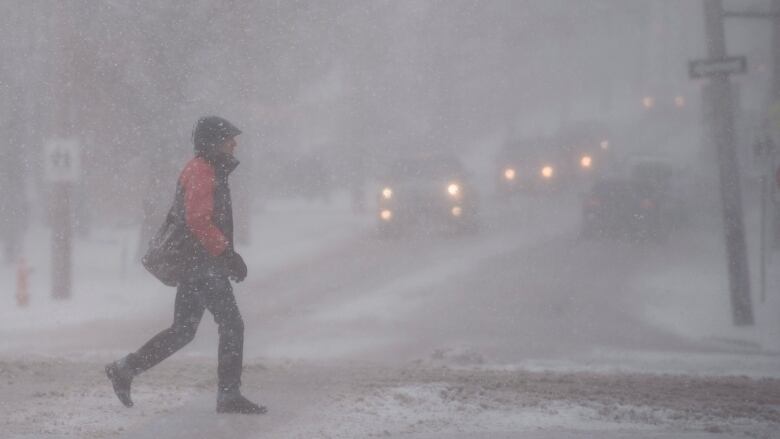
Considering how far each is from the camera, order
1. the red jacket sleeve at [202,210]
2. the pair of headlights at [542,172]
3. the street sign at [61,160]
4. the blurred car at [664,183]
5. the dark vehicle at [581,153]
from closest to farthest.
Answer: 1. the red jacket sleeve at [202,210]
2. the street sign at [61,160]
3. the blurred car at [664,183]
4. the pair of headlights at [542,172]
5. the dark vehicle at [581,153]

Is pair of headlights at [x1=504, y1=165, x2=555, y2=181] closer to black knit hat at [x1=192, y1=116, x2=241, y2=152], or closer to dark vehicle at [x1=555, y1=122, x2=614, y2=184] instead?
dark vehicle at [x1=555, y1=122, x2=614, y2=184]

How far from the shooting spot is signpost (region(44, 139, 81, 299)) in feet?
46.6

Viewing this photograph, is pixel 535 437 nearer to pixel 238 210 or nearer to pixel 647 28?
pixel 238 210

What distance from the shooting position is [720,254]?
19094 mm

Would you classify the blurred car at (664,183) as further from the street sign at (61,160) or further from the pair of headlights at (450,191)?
the street sign at (61,160)

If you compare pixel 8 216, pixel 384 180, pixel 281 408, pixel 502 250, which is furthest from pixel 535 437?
pixel 8 216

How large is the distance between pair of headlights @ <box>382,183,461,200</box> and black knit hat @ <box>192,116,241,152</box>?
16134 millimetres

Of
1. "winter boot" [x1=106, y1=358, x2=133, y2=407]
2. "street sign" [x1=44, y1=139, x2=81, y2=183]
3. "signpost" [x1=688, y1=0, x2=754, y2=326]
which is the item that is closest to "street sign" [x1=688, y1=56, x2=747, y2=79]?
"signpost" [x1=688, y1=0, x2=754, y2=326]

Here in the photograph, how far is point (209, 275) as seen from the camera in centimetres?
Result: 517

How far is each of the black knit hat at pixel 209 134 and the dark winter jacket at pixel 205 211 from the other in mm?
63

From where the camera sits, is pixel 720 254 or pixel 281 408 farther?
pixel 720 254

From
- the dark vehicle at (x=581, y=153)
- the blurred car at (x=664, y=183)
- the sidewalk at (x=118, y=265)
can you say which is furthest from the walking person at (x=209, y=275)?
the dark vehicle at (x=581, y=153)

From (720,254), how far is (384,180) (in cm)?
786

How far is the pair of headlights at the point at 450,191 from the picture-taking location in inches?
840
